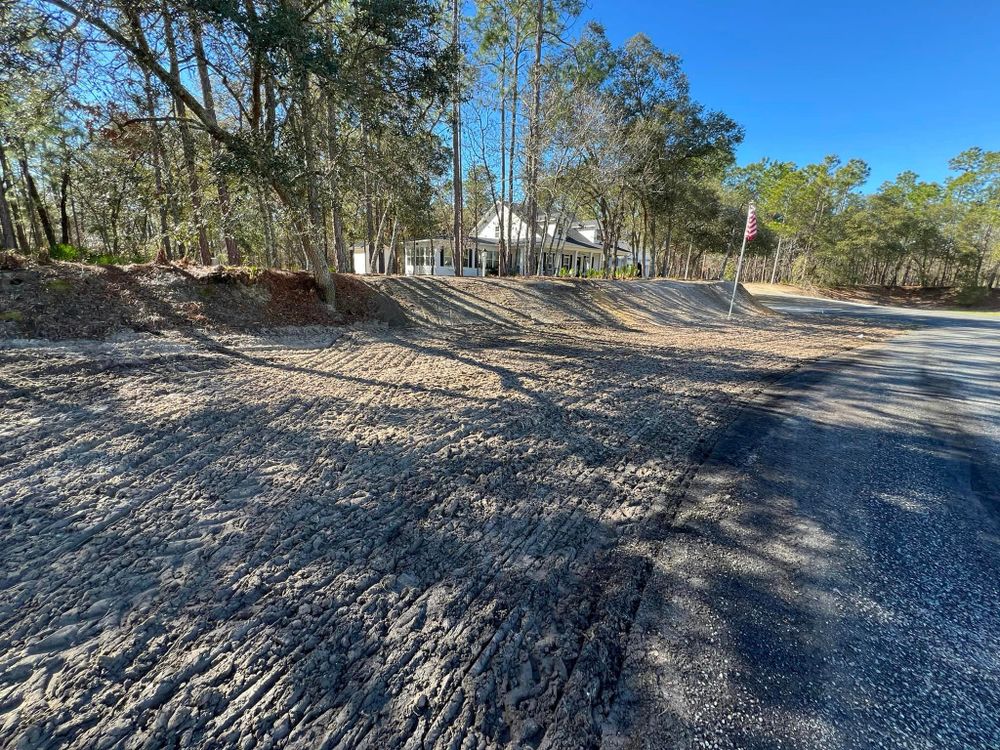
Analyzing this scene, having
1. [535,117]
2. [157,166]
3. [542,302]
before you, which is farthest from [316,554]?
[535,117]

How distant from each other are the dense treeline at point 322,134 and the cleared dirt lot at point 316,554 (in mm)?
4412

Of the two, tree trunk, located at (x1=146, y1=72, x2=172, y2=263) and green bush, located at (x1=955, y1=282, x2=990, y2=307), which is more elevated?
tree trunk, located at (x1=146, y1=72, x2=172, y2=263)

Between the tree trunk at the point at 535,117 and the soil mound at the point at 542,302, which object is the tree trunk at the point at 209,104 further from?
the tree trunk at the point at 535,117

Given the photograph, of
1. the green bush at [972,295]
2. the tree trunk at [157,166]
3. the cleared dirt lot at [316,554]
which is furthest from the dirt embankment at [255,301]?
the green bush at [972,295]

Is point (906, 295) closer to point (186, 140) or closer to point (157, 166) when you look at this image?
point (186, 140)

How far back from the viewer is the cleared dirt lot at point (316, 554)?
1.44m

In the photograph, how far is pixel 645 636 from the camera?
1.76 meters

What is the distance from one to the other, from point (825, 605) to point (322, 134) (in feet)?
31.8

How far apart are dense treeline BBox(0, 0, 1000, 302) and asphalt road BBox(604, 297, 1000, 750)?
729 centimetres

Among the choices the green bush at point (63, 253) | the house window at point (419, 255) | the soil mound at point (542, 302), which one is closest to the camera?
the green bush at point (63, 253)

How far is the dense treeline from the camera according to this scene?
6.11 meters

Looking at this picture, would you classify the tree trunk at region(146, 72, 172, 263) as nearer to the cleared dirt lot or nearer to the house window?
the cleared dirt lot

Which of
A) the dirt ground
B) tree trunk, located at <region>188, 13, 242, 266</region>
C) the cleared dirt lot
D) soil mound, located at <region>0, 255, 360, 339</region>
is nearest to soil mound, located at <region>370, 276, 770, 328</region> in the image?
soil mound, located at <region>0, 255, 360, 339</region>

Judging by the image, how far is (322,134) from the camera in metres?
8.12
